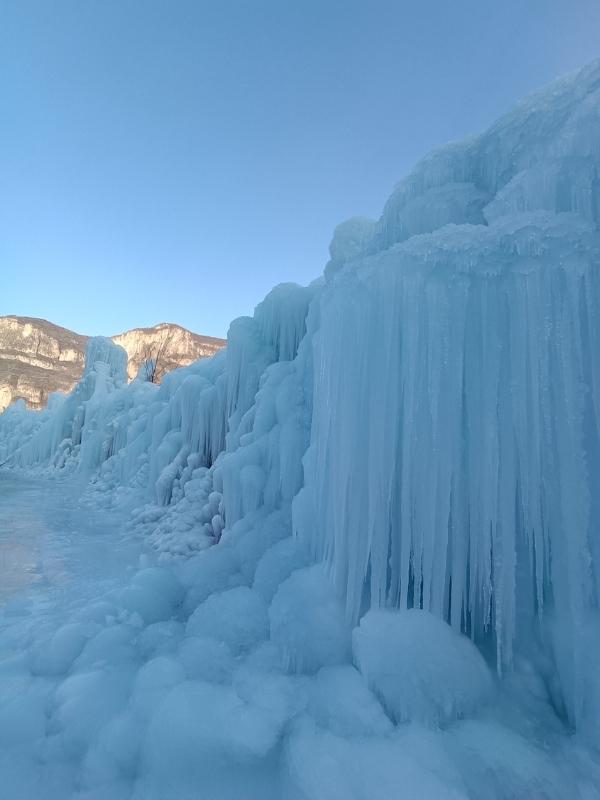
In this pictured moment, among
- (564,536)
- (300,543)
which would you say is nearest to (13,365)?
(300,543)

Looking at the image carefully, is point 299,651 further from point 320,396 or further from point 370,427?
point 320,396

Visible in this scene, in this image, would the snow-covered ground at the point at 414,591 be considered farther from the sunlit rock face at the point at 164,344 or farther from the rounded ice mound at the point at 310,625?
the sunlit rock face at the point at 164,344

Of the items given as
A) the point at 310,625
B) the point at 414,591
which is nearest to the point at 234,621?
the point at 310,625

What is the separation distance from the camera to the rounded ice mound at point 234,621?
2.71 meters

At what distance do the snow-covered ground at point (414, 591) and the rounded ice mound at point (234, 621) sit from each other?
2 cm

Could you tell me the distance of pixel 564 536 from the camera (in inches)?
83.0

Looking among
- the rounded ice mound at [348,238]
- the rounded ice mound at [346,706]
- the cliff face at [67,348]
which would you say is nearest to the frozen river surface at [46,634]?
the rounded ice mound at [346,706]

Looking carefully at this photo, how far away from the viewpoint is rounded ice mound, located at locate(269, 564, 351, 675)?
244cm

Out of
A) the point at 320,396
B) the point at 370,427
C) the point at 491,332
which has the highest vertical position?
the point at 491,332

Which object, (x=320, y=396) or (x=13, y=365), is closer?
(x=320, y=396)

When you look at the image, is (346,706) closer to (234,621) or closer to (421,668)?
(421,668)

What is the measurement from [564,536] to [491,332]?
1.27 m

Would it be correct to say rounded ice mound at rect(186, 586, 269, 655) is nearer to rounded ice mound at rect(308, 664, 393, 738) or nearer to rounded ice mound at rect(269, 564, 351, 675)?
rounded ice mound at rect(269, 564, 351, 675)

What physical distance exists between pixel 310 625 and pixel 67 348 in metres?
46.2
